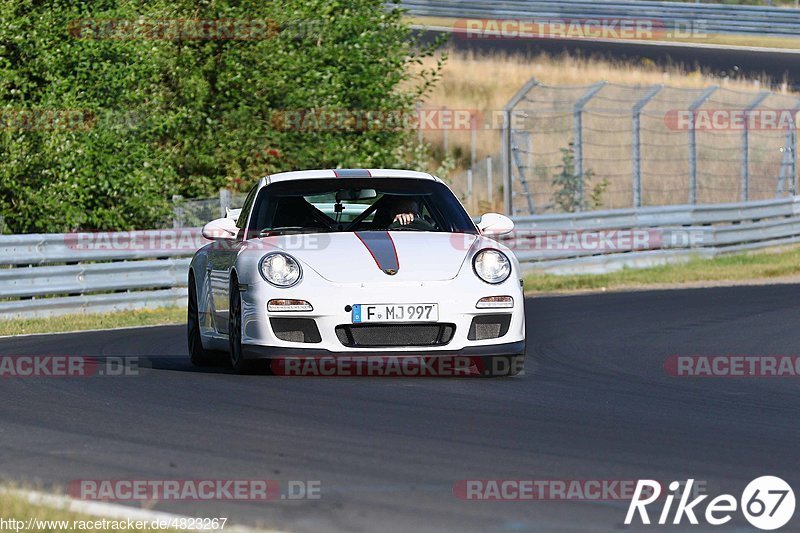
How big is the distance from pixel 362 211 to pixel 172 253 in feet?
28.1

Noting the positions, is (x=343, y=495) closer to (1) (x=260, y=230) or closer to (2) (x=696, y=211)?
(1) (x=260, y=230)

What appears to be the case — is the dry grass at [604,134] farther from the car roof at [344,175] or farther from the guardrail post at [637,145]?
the car roof at [344,175]

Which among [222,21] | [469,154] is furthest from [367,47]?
[469,154]

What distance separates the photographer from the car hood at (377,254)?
902cm

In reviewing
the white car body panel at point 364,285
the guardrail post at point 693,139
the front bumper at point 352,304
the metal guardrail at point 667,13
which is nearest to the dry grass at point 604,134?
the metal guardrail at point 667,13

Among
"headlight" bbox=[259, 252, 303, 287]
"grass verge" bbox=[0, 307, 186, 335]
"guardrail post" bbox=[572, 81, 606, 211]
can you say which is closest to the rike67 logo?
"headlight" bbox=[259, 252, 303, 287]

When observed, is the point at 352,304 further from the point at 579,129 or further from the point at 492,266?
the point at 579,129

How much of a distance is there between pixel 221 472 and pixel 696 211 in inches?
741

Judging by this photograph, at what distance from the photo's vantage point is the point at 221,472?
586cm

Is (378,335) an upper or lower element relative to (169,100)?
lower

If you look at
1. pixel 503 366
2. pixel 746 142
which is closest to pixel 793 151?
pixel 746 142

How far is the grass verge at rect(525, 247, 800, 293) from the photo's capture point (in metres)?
21.1

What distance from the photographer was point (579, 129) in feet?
79.5

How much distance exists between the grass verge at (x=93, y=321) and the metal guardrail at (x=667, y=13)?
25296 millimetres
